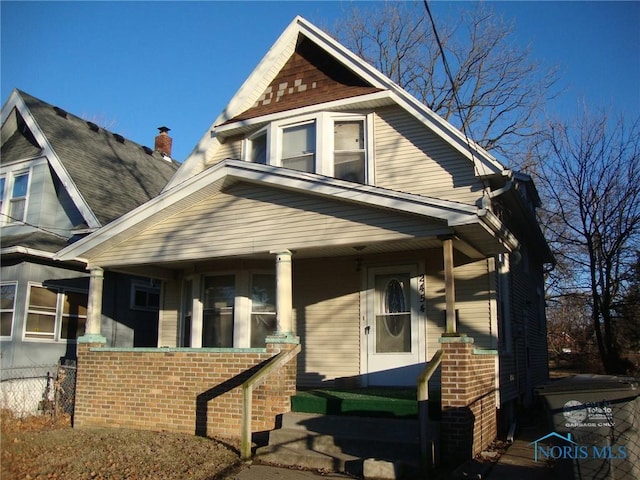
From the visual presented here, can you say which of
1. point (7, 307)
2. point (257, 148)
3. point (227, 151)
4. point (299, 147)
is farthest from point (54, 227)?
point (299, 147)

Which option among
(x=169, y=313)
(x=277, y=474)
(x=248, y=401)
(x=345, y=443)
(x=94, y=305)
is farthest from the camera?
(x=169, y=313)

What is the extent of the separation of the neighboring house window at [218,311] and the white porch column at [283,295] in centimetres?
277

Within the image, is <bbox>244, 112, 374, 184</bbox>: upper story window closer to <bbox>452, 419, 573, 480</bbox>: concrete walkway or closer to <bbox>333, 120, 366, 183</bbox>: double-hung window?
<bbox>333, 120, 366, 183</bbox>: double-hung window

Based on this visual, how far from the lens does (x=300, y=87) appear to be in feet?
43.0

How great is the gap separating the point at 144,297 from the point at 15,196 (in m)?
4.36

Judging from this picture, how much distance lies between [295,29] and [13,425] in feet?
31.4

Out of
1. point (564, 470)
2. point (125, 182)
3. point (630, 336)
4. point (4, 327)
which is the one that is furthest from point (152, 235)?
point (630, 336)

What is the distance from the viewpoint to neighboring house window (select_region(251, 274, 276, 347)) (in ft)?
38.8

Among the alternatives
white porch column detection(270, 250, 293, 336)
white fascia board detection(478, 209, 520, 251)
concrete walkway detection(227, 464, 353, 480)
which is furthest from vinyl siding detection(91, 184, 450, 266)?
concrete walkway detection(227, 464, 353, 480)

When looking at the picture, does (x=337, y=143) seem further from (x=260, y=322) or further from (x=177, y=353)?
(x=177, y=353)

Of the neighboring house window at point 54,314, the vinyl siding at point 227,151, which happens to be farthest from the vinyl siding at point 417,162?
the neighboring house window at point 54,314

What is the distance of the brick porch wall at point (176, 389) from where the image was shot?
29.6 feet

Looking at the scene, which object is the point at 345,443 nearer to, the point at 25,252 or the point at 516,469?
the point at 516,469

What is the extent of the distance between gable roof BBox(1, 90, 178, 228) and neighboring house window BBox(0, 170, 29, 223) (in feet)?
1.67
